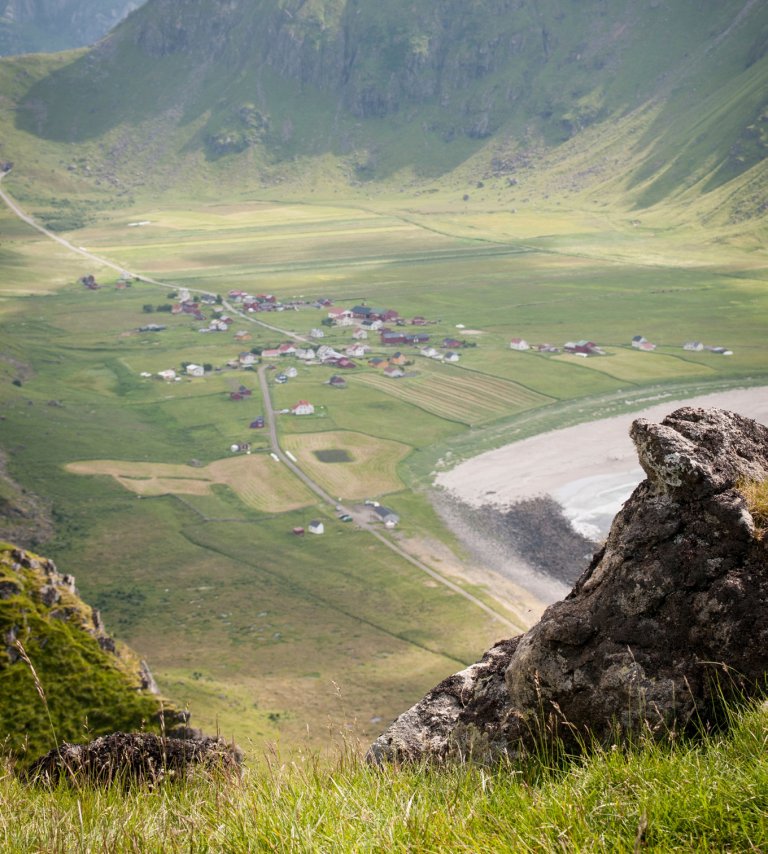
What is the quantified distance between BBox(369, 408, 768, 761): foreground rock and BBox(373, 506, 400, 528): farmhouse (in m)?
60.5

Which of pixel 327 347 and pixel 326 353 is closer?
pixel 326 353

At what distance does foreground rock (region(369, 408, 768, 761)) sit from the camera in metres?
7.53

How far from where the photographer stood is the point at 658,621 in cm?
802

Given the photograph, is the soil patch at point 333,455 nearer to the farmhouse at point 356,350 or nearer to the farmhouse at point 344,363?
the farmhouse at point 344,363

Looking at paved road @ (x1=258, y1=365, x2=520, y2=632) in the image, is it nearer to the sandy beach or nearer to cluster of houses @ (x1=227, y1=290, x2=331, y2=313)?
the sandy beach

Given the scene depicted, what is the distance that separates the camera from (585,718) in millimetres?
7996

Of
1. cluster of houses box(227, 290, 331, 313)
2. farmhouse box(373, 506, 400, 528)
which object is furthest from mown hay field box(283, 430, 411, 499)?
cluster of houses box(227, 290, 331, 313)

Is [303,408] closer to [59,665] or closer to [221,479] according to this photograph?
[221,479]

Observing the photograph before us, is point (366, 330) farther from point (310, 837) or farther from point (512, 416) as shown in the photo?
point (310, 837)

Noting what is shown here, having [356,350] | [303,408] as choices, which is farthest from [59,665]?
[356,350]

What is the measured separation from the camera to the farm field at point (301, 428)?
50.7m

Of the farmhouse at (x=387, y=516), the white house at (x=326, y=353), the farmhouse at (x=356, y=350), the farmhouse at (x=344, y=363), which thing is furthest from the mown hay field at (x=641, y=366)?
the farmhouse at (x=387, y=516)

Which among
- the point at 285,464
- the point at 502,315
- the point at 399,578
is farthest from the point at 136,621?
the point at 502,315

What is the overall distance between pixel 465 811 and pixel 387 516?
64587mm
